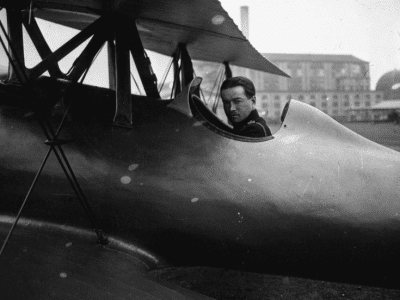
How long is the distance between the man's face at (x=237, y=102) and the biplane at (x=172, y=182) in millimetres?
282

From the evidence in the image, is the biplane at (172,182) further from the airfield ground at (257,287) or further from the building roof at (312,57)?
the building roof at (312,57)

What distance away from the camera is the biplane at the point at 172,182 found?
1880mm

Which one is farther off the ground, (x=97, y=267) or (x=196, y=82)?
(x=196, y=82)

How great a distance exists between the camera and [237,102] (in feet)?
8.60

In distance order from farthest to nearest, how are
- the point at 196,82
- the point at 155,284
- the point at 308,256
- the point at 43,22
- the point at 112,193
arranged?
1. the point at 43,22
2. the point at 196,82
3. the point at 112,193
4. the point at 308,256
5. the point at 155,284

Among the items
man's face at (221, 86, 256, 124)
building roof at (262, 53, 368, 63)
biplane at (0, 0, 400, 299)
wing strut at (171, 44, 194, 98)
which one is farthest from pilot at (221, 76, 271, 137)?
building roof at (262, 53, 368, 63)

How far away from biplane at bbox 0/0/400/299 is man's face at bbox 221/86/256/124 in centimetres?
28

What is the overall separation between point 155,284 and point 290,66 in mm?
58026

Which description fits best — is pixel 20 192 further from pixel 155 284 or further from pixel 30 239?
pixel 155 284

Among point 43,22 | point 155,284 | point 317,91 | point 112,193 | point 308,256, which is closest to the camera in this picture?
point 155,284

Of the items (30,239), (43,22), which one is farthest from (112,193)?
(43,22)

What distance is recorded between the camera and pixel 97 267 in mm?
1717

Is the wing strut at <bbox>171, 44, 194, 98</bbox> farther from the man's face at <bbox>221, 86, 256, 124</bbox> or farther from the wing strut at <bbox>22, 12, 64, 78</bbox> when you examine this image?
the wing strut at <bbox>22, 12, 64, 78</bbox>

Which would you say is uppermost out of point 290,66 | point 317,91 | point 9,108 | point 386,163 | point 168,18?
point 290,66
